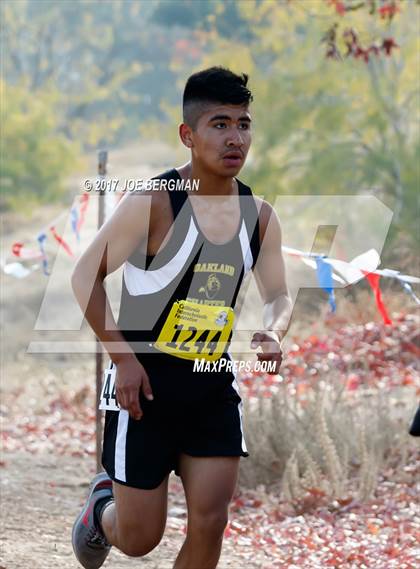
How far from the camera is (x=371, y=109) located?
17188mm

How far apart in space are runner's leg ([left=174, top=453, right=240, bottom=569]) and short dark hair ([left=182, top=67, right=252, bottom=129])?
1.32 meters

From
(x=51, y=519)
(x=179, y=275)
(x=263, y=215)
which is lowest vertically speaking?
(x=51, y=519)

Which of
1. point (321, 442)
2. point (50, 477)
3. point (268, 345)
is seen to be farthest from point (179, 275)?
point (50, 477)

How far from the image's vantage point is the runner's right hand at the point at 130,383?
14.0 ft

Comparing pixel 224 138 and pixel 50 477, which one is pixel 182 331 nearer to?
pixel 224 138

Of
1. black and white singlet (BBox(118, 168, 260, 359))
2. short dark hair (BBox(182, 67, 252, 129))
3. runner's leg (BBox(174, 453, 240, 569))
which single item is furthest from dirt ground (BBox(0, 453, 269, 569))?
short dark hair (BBox(182, 67, 252, 129))

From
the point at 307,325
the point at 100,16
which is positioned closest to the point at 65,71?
the point at 100,16

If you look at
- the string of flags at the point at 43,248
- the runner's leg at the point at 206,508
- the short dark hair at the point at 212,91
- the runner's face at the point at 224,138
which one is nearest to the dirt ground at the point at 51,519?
the string of flags at the point at 43,248

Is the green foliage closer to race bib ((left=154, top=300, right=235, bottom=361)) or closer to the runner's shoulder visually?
the runner's shoulder

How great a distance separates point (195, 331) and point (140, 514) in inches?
28.7

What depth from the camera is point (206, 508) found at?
4.23 metres

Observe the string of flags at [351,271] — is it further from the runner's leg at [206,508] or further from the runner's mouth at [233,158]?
the runner's leg at [206,508]

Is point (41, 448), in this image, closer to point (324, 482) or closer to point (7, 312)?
point (324, 482)

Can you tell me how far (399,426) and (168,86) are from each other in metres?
44.0
